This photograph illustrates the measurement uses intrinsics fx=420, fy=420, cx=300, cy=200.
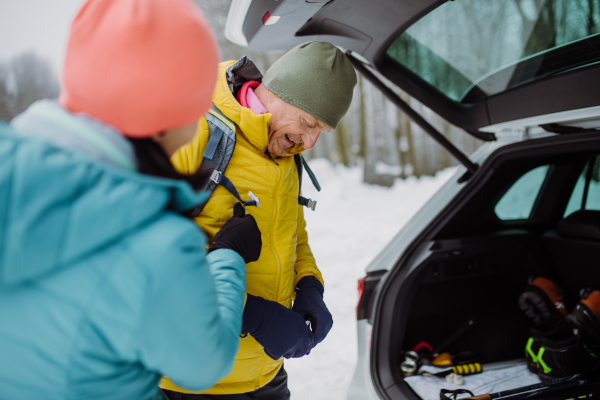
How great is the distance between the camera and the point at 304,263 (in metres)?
1.49

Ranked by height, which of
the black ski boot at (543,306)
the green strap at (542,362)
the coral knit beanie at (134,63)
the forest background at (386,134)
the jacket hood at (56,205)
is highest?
the coral knit beanie at (134,63)

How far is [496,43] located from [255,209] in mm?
1178

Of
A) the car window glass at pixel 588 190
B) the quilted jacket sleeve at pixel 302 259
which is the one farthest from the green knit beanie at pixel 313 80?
the car window glass at pixel 588 190

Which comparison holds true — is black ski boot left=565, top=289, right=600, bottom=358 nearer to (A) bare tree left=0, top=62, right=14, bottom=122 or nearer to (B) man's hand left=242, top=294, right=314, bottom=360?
(B) man's hand left=242, top=294, right=314, bottom=360

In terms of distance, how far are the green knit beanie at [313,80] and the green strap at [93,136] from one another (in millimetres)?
711

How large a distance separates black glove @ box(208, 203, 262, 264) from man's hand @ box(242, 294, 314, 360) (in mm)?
131

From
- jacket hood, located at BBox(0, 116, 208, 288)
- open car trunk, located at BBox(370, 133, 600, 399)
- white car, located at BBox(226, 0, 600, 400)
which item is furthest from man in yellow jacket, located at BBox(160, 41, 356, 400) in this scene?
open car trunk, located at BBox(370, 133, 600, 399)

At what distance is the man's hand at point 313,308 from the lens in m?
1.33

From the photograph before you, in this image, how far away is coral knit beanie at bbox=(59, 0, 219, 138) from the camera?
64 cm

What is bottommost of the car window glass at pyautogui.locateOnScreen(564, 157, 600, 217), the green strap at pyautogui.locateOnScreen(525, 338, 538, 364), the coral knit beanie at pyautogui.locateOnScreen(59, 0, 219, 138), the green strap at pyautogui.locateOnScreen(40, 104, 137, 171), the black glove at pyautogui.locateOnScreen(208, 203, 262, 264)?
the green strap at pyautogui.locateOnScreen(525, 338, 538, 364)

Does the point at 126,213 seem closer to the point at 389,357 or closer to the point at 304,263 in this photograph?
the point at 304,263

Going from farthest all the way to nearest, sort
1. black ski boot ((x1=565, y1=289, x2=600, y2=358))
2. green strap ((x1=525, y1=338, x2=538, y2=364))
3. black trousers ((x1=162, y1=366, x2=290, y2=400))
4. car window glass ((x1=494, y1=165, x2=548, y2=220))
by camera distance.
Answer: car window glass ((x1=494, y1=165, x2=548, y2=220)) → green strap ((x1=525, y1=338, x2=538, y2=364)) → black ski boot ((x1=565, y1=289, x2=600, y2=358)) → black trousers ((x1=162, y1=366, x2=290, y2=400))

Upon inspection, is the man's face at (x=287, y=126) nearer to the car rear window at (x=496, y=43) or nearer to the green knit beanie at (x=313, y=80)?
the green knit beanie at (x=313, y=80)

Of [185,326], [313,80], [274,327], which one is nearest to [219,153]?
[313,80]
